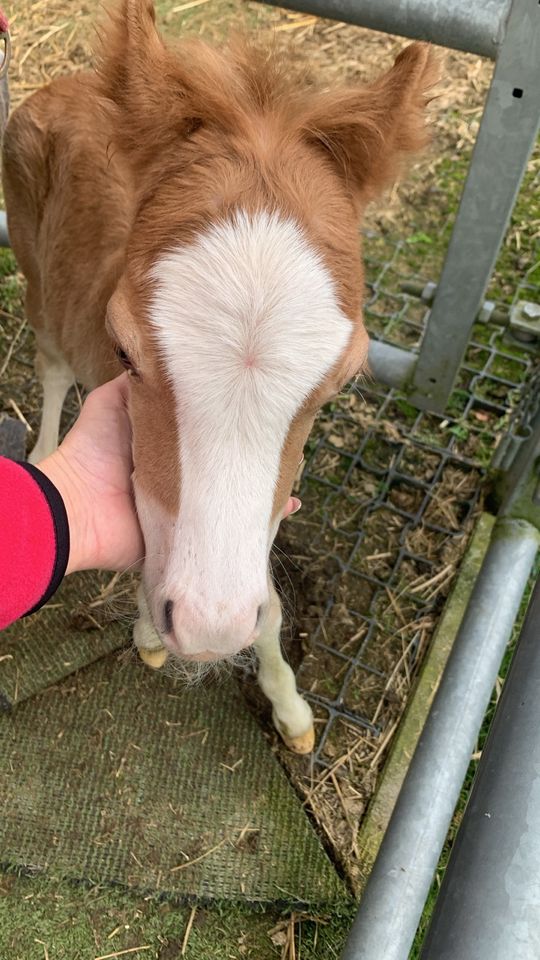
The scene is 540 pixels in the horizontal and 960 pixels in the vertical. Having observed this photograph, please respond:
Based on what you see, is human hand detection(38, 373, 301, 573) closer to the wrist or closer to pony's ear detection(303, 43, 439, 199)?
the wrist

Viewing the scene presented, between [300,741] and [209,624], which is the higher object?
[209,624]

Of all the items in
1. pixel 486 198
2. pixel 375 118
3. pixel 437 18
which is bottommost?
pixel 486 198

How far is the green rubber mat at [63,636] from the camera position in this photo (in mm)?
2439

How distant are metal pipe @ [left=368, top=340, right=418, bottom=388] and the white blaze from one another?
5.06 feet

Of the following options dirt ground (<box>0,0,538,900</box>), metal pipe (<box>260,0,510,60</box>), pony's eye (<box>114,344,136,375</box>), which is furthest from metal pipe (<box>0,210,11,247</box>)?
pony's eye (<box>114,344,136,375</box>)

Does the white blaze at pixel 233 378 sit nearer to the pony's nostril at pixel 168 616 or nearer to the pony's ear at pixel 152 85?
the pony's nostril at pixel 168 616

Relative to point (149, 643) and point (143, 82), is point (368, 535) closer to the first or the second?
point (149, 643)

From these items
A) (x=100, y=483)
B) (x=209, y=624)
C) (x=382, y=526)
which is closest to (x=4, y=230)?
(x=100, y=483)

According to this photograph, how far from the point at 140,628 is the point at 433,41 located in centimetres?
163

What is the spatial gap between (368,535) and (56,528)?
1587 millimetres

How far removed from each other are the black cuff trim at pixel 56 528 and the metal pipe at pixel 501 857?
3.08 feet

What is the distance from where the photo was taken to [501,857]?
71cm

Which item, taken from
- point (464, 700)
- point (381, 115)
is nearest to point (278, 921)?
point (464, 700)

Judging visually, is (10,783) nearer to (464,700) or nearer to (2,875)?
(2,875)
